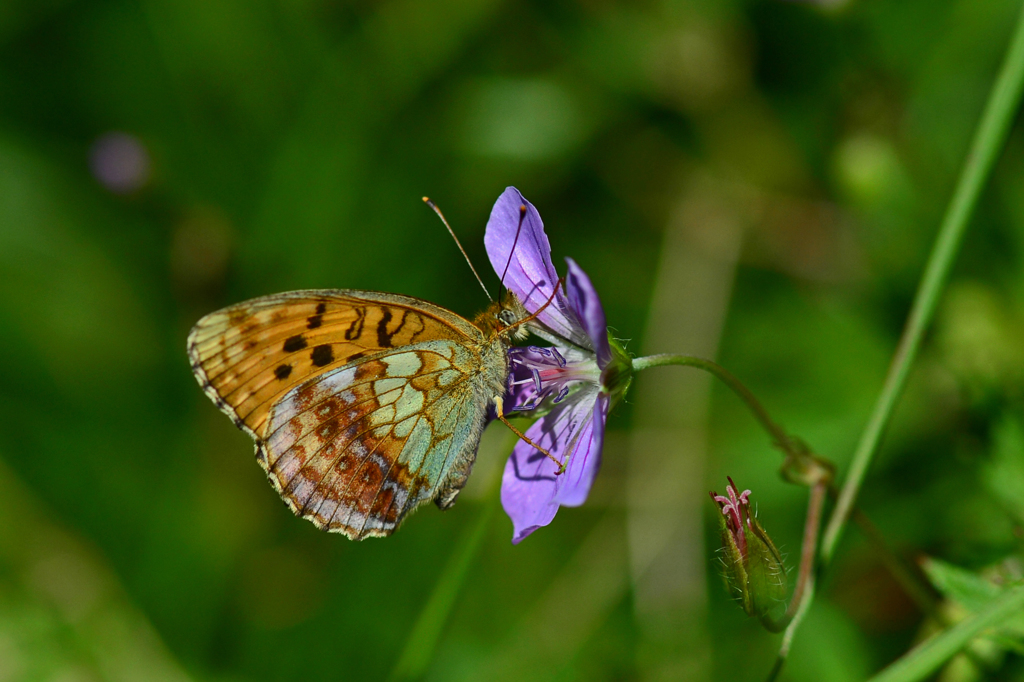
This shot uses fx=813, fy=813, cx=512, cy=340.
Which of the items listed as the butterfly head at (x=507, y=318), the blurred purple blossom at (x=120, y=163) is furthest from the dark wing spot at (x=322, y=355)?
the blurred purple blossom at (x=120, y=163)

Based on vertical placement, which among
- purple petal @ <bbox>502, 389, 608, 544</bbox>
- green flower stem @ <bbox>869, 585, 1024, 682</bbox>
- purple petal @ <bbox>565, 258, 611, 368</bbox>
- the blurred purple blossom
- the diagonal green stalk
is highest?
the blurred purple blossom

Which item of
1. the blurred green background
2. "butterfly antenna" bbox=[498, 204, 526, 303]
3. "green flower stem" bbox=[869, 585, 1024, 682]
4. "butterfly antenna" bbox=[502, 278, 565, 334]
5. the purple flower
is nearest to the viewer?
"green flower stem" bbox=[869, 585, 1024, 682]

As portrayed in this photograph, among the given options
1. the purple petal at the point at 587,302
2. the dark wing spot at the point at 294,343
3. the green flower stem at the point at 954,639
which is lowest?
Result: the green flower stem at the point at 954,639

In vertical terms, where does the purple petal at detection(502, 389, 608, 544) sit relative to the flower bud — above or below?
above

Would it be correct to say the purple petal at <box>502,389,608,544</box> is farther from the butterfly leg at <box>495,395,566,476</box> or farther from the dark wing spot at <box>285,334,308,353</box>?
the dark wing spot at <box>285,334,308,353</box>

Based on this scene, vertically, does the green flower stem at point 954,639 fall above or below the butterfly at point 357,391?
below

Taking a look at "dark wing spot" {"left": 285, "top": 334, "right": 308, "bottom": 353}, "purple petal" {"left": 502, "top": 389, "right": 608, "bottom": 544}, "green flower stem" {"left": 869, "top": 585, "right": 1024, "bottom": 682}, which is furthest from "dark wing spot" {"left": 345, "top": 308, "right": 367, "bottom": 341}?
"green flower stem" {"left": 869, "top": 585, "right": 1024, "bottom": 682}

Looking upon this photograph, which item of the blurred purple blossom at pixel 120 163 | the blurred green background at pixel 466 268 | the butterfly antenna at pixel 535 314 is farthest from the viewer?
the blurred purple blossom at pixel 120 163

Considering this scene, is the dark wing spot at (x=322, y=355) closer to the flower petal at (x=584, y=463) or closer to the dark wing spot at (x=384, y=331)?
the dark wing spot at (x=384, y=331)
